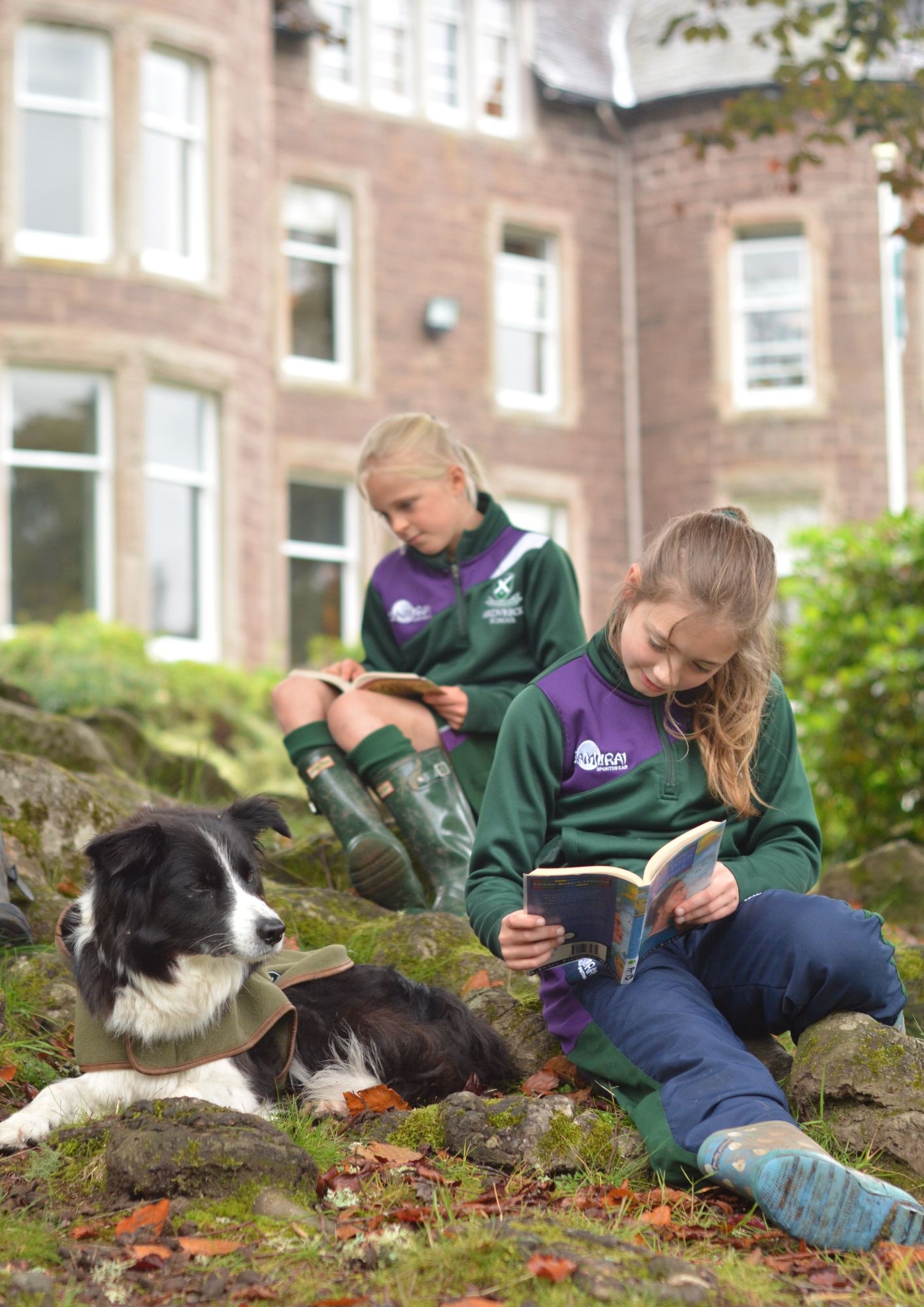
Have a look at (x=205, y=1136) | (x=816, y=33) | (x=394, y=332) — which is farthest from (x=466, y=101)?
(x=205, y=1136)

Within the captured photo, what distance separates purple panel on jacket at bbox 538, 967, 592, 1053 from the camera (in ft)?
13.0

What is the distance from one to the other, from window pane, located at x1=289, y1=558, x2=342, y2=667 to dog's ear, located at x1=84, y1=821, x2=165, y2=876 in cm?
1475

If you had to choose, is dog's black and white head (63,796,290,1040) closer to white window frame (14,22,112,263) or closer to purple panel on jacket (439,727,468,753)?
purple panel on jacket (439,727,468,753)

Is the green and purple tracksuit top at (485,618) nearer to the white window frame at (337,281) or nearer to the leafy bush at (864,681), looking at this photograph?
the leafy bush at (864,681)

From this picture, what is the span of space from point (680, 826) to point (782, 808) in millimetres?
297

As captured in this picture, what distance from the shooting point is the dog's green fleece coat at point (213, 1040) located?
3824 millimetres

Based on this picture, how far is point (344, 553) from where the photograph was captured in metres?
18.9

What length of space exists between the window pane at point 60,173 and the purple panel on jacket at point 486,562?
39.7 ft

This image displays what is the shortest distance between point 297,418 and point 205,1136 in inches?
620

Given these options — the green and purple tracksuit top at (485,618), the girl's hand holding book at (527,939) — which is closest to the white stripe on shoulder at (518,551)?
the green and purple tracksuit top at (485,618)

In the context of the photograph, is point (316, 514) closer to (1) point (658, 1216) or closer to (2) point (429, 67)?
(2) point (429, 67)

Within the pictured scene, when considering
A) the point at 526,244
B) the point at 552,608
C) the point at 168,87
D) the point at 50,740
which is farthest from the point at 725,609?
the point at 526,244

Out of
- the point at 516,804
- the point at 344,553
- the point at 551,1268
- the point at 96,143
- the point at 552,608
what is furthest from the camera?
the point at 344,553

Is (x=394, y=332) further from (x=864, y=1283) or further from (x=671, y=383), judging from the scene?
(x=864, y=1283)
